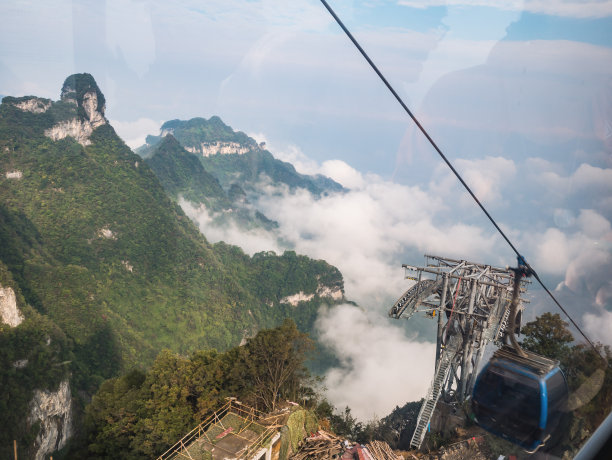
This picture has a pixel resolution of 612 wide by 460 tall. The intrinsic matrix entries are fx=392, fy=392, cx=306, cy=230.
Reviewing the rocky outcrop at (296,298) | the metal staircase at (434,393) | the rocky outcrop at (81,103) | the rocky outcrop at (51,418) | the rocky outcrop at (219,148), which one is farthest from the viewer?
the rocky outcrop at (219,148)

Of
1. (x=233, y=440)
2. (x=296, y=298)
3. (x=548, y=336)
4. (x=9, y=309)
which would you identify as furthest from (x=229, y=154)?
(x=233, y=440)

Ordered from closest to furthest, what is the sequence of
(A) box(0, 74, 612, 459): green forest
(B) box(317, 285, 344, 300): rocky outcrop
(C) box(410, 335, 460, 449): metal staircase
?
(C) box(410, 335, 460, 449): metal staircase → (A) box(0, 74, 612, 459): green forest → (B) box(317, 285, 344, 300): rocky outcrop

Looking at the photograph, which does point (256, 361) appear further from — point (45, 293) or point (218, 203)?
point (218, 203)

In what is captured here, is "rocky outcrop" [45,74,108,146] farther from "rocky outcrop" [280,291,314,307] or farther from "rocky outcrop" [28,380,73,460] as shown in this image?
"rocky outcrop" [28,380,73,460]

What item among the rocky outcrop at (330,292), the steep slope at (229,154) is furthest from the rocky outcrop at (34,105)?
the steep slope at (229,154)

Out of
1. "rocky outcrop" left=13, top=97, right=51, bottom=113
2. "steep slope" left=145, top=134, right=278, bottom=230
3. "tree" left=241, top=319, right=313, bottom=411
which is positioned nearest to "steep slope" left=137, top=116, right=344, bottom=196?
"steep slope" left=145, top=134, right=278, bottom=230

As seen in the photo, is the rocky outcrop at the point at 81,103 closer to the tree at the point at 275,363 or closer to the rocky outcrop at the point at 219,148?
the tree at the point at 275,363
